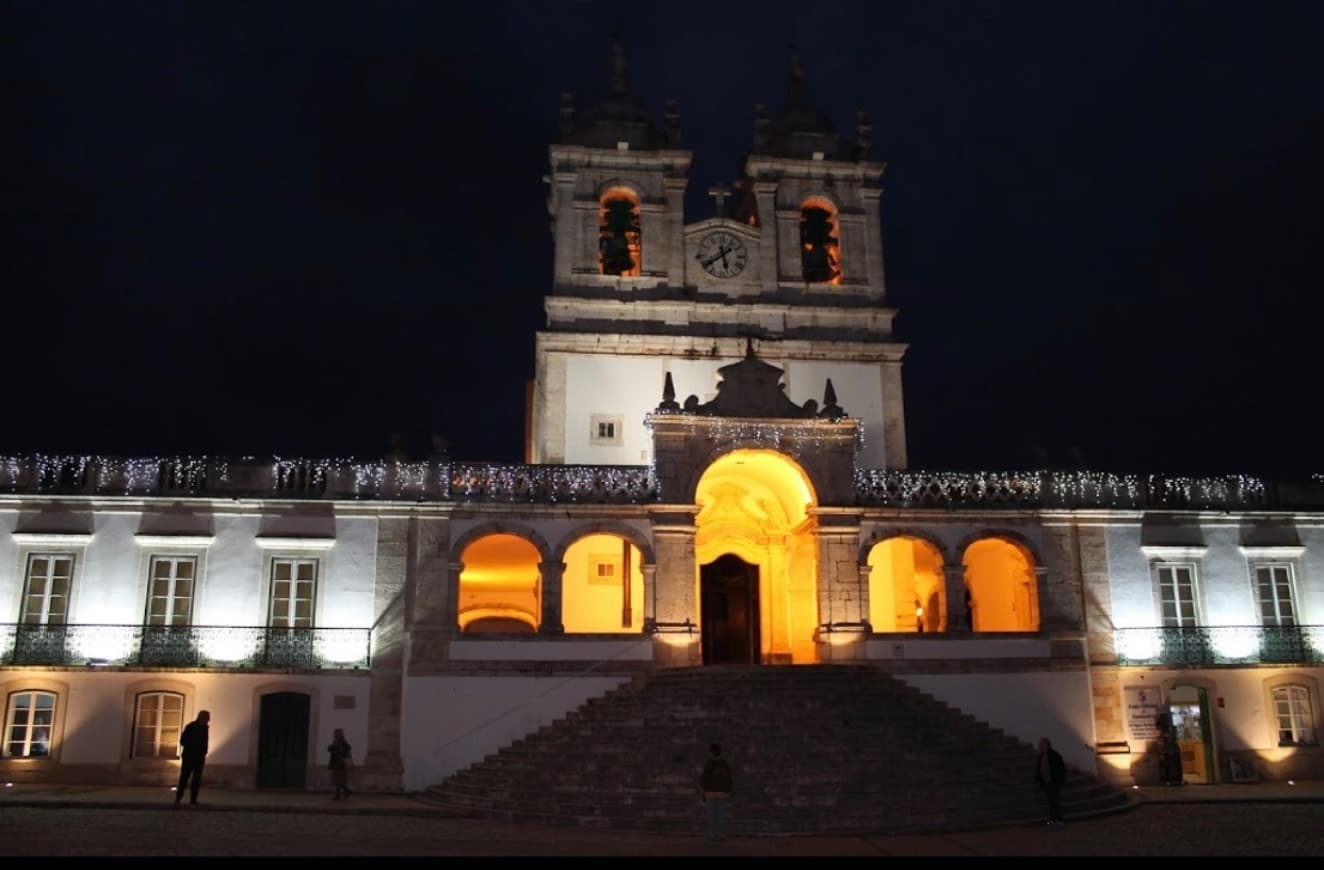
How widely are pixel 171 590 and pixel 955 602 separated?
15170mm

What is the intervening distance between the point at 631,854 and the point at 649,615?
835 cm

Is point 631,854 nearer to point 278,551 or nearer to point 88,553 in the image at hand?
point 278,551

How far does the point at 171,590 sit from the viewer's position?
70.6 feet

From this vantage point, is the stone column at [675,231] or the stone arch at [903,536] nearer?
the stone arch at [903,536]

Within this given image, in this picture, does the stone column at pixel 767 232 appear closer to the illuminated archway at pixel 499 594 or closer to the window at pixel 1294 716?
the illuminated archway at pixel 499 594

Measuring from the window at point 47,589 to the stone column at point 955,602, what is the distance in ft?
55.3

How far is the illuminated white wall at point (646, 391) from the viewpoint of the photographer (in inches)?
1021

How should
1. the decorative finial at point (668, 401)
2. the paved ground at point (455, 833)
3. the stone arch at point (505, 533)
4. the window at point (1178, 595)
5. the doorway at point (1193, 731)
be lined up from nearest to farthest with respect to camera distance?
the paved ground at point (455, 833) < the stone arch at point (505, 533) < the doorway at point (1193, 731) < the decorative finial at point (668, 401) < the window at point (1178, 595)

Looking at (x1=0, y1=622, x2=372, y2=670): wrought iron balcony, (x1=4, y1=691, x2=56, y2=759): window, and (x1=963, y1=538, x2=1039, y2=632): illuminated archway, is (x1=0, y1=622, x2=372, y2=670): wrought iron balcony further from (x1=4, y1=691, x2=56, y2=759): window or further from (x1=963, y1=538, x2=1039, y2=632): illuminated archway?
(x1=963, y1=538, x2=1039, y2=632): illuminated archway

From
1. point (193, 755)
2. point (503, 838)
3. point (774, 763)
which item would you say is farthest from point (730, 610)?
point (193, 755)

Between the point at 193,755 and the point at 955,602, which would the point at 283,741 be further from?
the point at 955,602

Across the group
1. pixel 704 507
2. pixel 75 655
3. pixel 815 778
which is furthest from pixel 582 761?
pixel 75 655

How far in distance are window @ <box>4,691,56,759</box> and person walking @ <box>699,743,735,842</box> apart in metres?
13.0

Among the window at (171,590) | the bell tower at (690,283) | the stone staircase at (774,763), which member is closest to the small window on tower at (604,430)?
the bell tower at (690,283)
